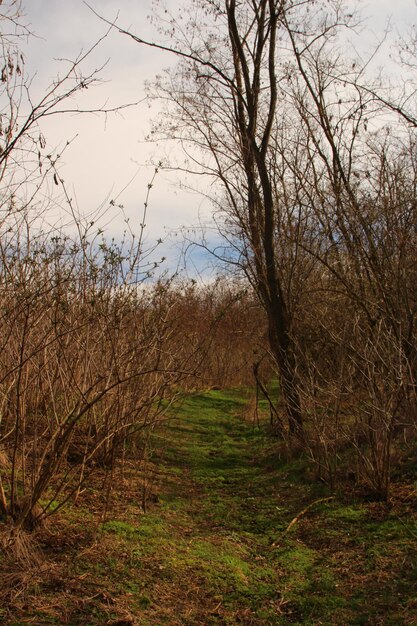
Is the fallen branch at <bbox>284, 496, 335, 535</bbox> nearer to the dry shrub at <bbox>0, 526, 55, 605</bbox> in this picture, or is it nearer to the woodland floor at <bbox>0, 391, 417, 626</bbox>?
the woodland floor at <bbox>0, 391, 417, 626</bbox>

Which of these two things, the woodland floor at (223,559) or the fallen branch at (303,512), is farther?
the fallen branch at (303,512)

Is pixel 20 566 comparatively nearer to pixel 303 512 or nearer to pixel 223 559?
pixel 223 559

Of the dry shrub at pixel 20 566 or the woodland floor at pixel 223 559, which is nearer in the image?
the dry shrub at pixel 20 566

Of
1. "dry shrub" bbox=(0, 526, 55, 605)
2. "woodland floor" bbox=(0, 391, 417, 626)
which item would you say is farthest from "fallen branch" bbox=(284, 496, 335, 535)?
"dry shrub" bbox=(0, 526, 55, 605)

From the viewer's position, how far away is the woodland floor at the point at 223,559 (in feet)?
12.2

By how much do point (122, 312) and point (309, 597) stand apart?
294 cm

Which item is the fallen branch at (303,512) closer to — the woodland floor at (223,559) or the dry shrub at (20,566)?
the woodland floor at (223,559)

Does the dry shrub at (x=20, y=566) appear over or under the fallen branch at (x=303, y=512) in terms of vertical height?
over

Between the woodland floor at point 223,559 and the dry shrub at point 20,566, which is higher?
Result: the dry shrub at point 20,566

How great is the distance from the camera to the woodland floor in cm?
372

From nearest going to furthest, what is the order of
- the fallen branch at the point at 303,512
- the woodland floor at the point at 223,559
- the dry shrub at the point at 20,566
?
the dry shrub at the point at 20,566
the woodland floor at the point at 223,559
the fallen branch at the point at 303,512

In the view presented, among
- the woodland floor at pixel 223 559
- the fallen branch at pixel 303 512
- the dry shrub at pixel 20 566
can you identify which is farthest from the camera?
the fallen branch at pixel 303 512

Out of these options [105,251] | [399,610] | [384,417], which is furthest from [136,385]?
[399,610]

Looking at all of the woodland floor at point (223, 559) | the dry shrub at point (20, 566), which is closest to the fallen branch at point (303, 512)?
the woodland floor at point (223, 559)
